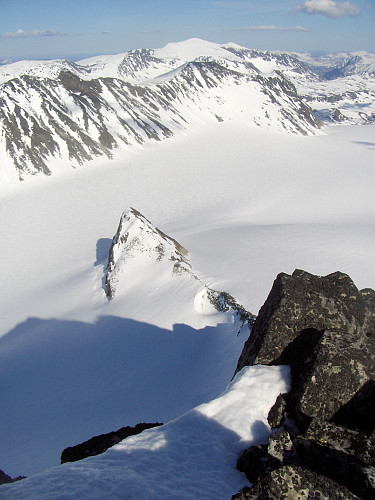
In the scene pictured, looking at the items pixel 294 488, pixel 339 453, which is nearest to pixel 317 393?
pixel 339 453

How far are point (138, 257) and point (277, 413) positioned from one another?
1652cm

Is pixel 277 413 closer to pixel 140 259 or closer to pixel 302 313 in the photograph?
pixel 302 313

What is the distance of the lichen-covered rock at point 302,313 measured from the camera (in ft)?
26.1

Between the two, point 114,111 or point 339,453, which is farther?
point 114,111

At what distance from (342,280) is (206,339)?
839 centimetres

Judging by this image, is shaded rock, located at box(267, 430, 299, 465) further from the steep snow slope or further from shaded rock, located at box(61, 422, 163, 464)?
the steep snow slope

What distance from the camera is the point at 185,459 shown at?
6.16m

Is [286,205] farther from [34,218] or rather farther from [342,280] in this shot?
[342,280]

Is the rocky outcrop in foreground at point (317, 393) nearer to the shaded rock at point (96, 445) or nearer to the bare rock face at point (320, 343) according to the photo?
the bare rock face at point (320, 343)

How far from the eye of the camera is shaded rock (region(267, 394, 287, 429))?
6.61 meters

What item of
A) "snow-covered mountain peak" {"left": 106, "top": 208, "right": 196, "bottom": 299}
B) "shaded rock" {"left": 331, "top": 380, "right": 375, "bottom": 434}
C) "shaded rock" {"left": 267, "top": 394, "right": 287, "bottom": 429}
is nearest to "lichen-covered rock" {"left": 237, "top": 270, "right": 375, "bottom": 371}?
"shaded rock" {"left": 267, "top": 394, "right": 287, "bottom": 429}

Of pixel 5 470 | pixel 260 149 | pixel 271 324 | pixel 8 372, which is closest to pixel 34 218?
pixel 8 372

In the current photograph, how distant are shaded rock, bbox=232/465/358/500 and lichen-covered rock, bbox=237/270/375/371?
348cm

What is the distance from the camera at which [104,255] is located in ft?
102
